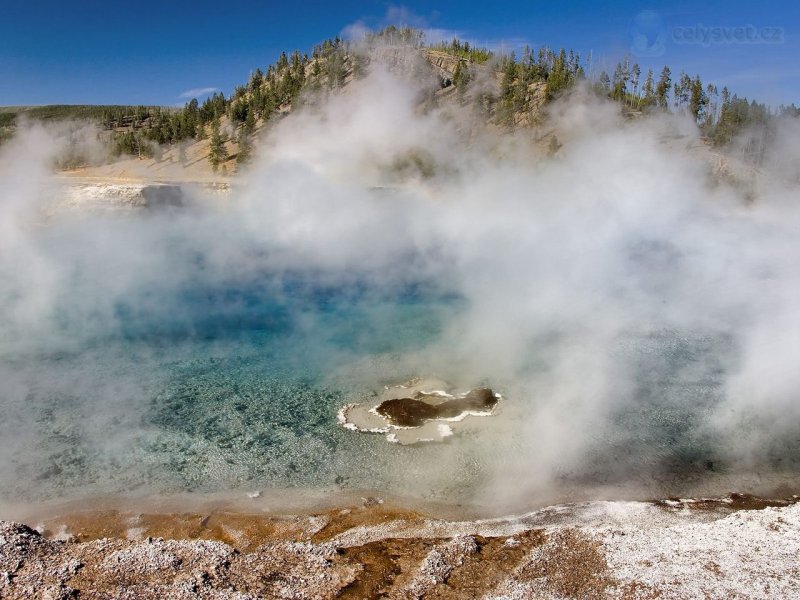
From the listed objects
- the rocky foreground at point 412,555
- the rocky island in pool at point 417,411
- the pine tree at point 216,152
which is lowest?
the rocky foreground at point 412,555

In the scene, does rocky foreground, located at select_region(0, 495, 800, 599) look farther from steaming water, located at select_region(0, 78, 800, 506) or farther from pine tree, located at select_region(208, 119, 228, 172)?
pine tree, located at select_region(208, 119, 228, 172)

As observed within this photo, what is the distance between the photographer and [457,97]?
4556 centimetres

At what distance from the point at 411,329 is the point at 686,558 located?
27.9ft

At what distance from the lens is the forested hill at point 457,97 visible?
41000mm

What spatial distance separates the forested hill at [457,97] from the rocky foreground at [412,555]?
3433cm

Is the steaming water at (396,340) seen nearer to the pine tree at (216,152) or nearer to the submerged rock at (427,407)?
the submerged rock at (427,407)

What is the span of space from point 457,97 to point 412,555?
145 feet

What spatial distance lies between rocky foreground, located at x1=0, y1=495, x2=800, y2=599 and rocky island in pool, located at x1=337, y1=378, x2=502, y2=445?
1970 millimetres

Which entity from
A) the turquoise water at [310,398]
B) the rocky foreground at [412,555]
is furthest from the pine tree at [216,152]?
the rocky foreground at [412,555]

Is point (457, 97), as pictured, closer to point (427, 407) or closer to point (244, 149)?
point (244, 149)

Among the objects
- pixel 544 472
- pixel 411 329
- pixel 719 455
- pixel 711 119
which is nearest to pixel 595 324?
pixel 411 329

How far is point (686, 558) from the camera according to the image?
589 centimetres

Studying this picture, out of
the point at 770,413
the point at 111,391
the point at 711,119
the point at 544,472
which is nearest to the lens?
the point at 544,472

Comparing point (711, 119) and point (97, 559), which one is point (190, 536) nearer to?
point (97, 559)
